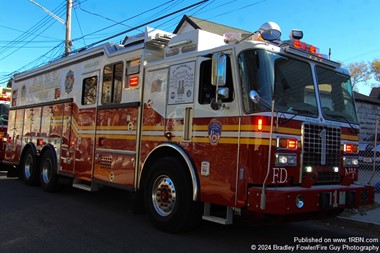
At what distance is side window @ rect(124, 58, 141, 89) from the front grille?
124 inches

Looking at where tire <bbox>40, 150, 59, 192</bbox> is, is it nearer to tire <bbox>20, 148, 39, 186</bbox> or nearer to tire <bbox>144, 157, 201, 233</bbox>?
tire <bbox>20, 148, 39, 186</bbox>

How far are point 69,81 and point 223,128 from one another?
5283mm

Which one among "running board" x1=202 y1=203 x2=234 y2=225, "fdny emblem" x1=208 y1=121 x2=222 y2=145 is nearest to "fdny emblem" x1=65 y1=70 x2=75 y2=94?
"fdny emblem" x1=208 y1=121 x2=222 y2=145

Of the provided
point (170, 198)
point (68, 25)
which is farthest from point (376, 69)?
point (170, 198)

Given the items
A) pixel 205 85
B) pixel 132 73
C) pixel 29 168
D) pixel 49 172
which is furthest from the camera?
pixel 29 168

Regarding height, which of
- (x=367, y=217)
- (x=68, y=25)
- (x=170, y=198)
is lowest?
(x=367, y=217)

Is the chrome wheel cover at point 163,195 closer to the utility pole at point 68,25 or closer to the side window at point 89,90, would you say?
the side window at point 89,90

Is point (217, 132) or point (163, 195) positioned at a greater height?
point (217, 132)

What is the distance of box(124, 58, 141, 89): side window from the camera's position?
7.40 m

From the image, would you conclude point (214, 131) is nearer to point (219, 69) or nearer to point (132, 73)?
point (219, 69)

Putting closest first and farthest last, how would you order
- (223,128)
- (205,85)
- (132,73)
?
(223,128) → (205,85) → (132,73)

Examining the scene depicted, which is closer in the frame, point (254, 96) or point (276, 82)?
point (254, 96)

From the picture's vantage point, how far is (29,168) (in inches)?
448

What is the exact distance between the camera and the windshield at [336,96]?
627cm
